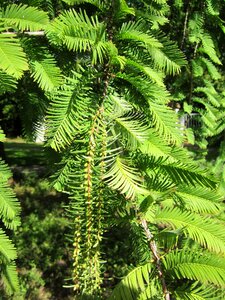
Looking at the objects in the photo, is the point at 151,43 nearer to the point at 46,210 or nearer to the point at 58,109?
the point at 58,109

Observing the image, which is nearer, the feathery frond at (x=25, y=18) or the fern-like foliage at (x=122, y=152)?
the fern-like foliage at (x=122, y=152)

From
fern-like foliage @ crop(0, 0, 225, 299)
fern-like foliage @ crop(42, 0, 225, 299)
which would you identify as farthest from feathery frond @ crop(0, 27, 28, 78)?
fern-like foliage @ crop(42, 0, 225, 299)

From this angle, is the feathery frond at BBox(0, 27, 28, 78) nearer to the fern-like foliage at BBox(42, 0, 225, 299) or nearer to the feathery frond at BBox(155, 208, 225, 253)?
the fern-like foliage at BBox(42, 0, 225, 299)

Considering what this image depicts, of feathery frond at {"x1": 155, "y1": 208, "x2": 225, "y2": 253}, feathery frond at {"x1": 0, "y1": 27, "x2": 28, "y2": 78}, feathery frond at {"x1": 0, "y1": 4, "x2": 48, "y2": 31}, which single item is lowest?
feathery frond at {"x1": 155, "y1": 208, "x2": 225, "y2": 253}

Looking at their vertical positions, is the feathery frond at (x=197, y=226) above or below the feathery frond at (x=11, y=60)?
below

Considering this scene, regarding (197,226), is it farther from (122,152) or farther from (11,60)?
(11,60)

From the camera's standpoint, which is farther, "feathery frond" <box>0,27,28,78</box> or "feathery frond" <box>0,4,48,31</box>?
"feathery frond" <box>0,4,48,31</box>

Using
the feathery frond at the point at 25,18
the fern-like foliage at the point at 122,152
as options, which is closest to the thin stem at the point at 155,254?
the fern-like foliage at the point at 122,152

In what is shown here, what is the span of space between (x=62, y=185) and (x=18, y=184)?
7162 mm

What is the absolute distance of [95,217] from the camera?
103 cm

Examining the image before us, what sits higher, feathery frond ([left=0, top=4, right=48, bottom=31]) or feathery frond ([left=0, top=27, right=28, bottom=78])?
feathery frond ([left=0, top=4, right=48, bottom=31])

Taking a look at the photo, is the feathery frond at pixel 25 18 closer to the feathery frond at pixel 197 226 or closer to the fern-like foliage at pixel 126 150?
the fern-like foliage at pixel 126 150

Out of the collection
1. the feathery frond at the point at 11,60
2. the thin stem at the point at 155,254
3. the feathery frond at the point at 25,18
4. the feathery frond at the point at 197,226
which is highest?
the feathery frond at the point at 25,18

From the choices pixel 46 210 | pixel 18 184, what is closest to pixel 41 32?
pixel 46 210
